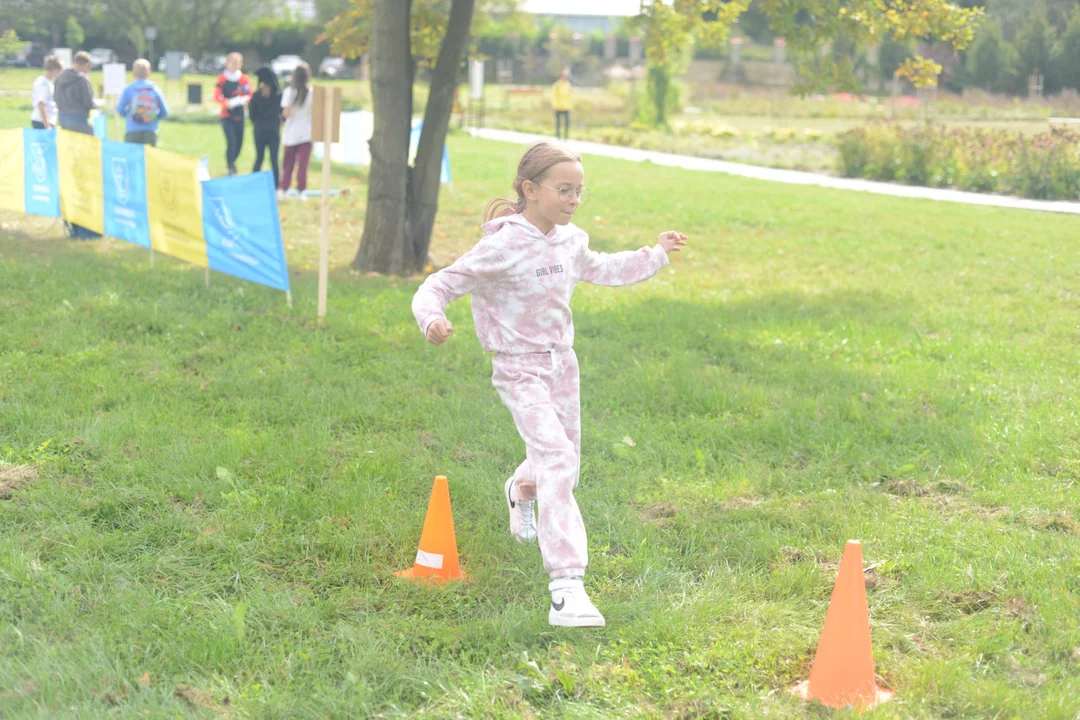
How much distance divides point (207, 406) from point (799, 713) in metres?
4.09

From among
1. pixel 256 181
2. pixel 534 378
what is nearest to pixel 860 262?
pixel 256 181

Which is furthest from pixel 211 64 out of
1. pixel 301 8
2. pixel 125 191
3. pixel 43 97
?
pixel 125 191

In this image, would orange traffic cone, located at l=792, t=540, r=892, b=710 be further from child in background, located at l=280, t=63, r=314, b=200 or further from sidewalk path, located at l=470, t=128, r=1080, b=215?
sidewalk path, located at l=470, t=128, r=1080, b=215

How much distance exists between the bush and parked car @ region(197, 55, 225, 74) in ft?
139

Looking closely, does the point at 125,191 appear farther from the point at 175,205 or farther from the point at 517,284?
the point at 517,284

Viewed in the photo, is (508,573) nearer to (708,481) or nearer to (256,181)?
(708,481)

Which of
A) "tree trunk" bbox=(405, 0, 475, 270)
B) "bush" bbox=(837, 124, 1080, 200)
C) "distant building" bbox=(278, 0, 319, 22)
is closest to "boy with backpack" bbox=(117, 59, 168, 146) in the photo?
"tree trunk" bbox=(405, 0, 475, 270)

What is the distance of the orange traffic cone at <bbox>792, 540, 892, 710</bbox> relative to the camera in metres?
3.68

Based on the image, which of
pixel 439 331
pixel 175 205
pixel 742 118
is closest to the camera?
pixel 439 331

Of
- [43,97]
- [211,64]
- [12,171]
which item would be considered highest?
[211,64]

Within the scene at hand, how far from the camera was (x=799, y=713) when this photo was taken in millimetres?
3629

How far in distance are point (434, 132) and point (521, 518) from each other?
679cm

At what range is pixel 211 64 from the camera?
60188 mm

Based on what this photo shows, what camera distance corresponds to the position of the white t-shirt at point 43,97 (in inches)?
545
